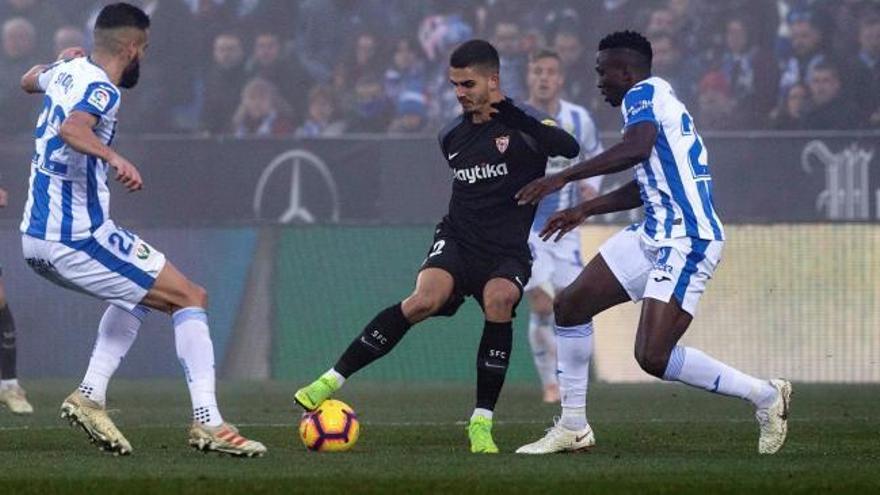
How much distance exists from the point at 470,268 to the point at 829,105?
9441mm

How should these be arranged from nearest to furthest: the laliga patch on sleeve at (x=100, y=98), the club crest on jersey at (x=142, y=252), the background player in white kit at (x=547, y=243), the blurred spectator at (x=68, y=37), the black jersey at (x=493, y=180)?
1. the laliga patch on sleeve at (x=100, y=98)
2. the club crest on jersey at (x=142, y=252)
3. the black jersey at (x=493, y=180)
4. the background player in white kit at (x=547, y=243)
5. the blurred spectator at (x=68, y=37)

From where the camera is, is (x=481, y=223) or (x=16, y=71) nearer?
(x=481, y=223)

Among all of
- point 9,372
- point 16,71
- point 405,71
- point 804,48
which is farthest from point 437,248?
→ point 16,71

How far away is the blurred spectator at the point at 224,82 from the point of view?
19297 millimetres

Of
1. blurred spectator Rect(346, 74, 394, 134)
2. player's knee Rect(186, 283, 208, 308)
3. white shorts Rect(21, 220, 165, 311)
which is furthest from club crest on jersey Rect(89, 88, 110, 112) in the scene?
blurred spectator Rect(346, 74, 394, 134)

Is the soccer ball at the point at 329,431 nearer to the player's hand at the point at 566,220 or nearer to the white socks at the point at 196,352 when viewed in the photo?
the white socks at the point at 196,352

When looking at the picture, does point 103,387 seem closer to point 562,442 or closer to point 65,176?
point 65,176

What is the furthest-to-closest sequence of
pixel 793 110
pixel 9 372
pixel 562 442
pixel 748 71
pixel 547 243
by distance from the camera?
pixel 748 71, pixel 793 110, pixel 547 243, pixel 9 372, pixel 562 442

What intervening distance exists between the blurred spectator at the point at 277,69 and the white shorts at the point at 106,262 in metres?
10.8

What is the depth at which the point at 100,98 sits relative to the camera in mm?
8297

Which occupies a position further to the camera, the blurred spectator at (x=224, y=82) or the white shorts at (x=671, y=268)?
the blurred spectator at (x=224, y=82)

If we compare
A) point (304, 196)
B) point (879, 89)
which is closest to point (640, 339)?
point (304, 196)

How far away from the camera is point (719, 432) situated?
10406mm

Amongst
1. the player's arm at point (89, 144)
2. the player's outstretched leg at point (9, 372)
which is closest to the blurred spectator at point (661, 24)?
the player's outstretched leg at point (9, 372)
